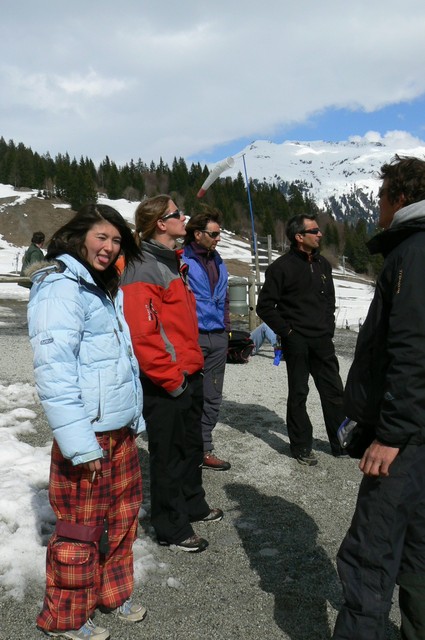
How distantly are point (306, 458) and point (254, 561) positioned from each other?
1.76 m

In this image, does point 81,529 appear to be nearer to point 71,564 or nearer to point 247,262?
point 71,564

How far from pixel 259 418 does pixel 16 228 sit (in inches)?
2476

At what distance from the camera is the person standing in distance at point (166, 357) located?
3305 mm

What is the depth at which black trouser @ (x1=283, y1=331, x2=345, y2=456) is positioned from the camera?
505 cm

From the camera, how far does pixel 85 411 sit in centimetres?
→ 246

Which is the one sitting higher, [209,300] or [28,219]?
[28,219]

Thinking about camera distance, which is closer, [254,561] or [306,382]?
[254,561]

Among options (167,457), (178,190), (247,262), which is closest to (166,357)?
(167,457)

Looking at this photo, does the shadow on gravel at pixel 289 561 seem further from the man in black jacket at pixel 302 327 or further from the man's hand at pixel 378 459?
the man's hand at pixel 378 459

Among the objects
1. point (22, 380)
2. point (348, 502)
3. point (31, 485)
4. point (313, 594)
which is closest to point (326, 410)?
point (348, 502)

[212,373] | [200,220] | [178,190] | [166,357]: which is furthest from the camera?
[178,190]

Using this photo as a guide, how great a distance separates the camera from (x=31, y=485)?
426 cm

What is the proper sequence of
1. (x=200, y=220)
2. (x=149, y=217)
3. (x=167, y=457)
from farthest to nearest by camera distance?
(x=200, y=220) < (x=149, y=217) < (x=167, y=457)

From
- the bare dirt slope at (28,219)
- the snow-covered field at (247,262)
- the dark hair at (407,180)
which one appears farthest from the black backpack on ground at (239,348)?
the bare dirt slope at (28,219)
